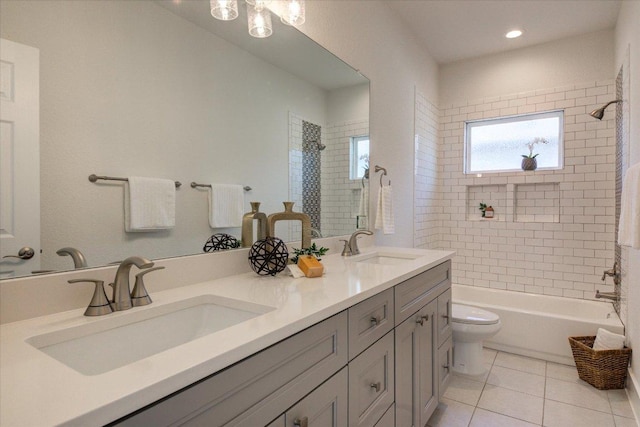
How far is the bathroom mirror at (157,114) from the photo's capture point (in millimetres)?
967

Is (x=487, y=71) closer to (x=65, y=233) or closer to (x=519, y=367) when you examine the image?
(x=519, y=367)

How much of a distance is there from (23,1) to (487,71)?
13.0ft

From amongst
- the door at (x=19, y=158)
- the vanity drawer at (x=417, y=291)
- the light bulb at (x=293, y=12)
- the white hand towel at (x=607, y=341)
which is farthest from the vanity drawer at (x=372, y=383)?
the white hand towel at (x=607, y=341)

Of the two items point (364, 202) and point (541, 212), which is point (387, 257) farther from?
point (541, 212)

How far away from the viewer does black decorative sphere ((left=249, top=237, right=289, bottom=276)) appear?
55.9 inches

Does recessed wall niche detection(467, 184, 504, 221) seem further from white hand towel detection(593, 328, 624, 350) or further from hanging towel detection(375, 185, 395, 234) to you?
hanging towel detection(375, 185, 395, 234)

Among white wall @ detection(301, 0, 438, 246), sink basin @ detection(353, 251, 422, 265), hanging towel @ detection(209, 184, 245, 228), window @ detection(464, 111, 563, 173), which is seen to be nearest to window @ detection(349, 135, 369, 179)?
white wall @ detection(301, 0, 438, 246)

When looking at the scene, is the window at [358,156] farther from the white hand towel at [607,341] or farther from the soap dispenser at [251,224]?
the white hand towel at [607,341]

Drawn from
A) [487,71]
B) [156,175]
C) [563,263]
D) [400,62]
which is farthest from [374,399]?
[487,71]

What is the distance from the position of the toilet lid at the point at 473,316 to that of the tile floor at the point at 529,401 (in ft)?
1.48

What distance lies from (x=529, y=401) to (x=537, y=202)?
2047 mm

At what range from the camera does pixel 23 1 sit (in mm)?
912

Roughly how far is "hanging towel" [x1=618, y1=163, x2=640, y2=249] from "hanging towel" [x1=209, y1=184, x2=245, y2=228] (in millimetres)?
1762

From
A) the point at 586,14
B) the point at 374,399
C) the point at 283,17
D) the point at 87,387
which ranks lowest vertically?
the point at 374,399
